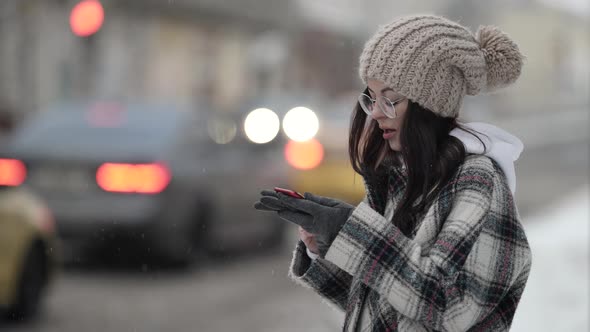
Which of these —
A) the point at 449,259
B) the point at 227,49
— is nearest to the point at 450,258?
the point at 449,259

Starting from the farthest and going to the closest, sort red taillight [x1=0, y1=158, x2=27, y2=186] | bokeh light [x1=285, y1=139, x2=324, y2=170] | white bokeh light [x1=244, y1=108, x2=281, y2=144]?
bokeh light [x1=285, y1=139, x2=324, y2=170] < white bokeh light [x1=244, y1=108, x2=281, y2=144] < red taillight [x1=0, y1=158, x2=27, y2=186]

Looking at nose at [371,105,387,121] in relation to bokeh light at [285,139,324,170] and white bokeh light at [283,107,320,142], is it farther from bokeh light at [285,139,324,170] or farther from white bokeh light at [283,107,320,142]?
white bokeh light at [283,107,320,142]

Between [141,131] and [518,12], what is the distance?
100ft

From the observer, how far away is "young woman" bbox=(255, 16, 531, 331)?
2.11m

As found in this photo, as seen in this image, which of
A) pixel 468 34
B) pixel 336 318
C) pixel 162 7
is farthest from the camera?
pixel 162 7

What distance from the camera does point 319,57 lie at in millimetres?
36250

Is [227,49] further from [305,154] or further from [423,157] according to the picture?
[423,157]

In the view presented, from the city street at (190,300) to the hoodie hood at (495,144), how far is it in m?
4.69

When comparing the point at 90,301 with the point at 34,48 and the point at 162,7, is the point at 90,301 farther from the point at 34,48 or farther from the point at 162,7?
the point at 162,7

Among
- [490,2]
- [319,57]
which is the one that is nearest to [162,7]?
[319,57]

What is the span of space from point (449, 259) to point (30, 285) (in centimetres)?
554

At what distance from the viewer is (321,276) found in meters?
2.50

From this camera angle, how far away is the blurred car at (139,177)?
8.85 m

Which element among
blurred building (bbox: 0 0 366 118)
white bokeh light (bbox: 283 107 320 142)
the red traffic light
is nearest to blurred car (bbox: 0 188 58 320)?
white bokeh light (bbox: 283 107 320 142)
